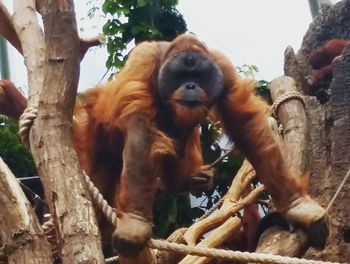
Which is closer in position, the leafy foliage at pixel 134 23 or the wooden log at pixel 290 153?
the wooden log at pixel 290 153

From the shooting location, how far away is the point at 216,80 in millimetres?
4348

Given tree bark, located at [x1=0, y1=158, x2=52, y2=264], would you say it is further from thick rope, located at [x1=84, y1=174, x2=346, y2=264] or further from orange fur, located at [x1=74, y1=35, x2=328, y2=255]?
orange fur, located at [x1=74, y1=35, x2=328, y2=255]

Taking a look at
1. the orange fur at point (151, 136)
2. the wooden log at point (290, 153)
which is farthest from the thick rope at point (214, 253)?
the wooden log at point (290, 153)

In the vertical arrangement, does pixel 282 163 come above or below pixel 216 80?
below

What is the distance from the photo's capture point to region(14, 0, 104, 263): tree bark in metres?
3.07

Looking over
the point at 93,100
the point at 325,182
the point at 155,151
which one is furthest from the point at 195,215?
the point at 155,151

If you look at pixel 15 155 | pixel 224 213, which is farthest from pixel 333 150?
pixel 15 155

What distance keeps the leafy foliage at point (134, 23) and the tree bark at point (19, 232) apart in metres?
4.73

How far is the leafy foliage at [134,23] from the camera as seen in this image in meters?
7.90

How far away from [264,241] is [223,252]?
1.84 feet

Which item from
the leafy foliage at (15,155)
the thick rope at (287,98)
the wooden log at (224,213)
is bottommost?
the leafy foliage at (15,155)

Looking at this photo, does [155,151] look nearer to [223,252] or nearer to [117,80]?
[117,80]

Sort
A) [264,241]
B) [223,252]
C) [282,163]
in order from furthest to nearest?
[282,163]
[264,241]
[223,252]

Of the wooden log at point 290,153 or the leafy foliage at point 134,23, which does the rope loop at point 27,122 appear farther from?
the leafy foliage at point 134,23
